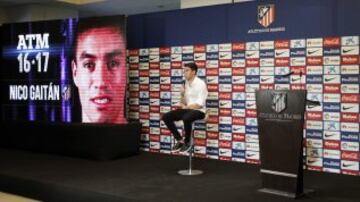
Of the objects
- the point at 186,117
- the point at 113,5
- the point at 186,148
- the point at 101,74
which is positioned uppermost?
the point at 113,5

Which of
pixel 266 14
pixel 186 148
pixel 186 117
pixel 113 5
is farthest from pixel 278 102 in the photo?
pixel 113 5

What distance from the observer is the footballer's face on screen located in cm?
562

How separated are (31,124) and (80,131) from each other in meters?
1.11

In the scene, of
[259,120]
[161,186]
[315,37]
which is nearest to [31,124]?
[161,186]

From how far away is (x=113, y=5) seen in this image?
30.9 ft

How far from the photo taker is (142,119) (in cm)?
624

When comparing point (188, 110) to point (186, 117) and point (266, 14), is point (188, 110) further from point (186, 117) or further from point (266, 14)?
point (266, 14)

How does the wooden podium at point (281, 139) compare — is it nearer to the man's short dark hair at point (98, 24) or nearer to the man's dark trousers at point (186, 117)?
the man's dark trousers at point (186, 117)

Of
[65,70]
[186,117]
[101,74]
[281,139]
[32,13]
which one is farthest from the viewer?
[32,13]

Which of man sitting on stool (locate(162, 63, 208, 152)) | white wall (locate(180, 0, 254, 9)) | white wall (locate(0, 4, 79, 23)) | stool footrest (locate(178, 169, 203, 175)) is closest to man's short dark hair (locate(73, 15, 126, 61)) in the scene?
man sitting on stool (locate(162, 63, 208, 152))

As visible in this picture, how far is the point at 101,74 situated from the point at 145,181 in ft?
6.48

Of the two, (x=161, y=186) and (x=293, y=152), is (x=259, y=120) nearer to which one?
(x=293, y=152)

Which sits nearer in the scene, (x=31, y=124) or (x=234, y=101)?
(x=234, y=101)

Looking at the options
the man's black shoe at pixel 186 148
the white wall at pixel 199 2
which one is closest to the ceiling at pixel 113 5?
the white wall at pixel 199 2
